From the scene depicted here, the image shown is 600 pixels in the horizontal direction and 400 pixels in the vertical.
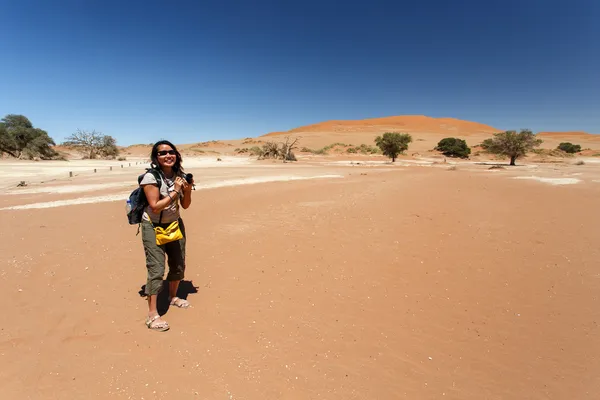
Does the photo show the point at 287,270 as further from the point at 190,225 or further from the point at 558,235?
the point at 558,235

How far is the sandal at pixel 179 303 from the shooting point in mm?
3648

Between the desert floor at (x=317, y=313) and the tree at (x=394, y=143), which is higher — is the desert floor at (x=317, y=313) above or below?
below

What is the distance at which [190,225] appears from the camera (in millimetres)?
7250

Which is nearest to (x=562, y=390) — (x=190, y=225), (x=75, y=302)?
(x=75, y=302)

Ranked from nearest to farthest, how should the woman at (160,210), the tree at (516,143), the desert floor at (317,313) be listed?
the desert floor at (317,313)
the woman at (160,210)
the tree at (516,143)

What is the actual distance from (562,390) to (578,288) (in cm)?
222

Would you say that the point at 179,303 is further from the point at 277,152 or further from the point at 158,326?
the point at 277,152

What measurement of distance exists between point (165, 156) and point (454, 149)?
4611cm

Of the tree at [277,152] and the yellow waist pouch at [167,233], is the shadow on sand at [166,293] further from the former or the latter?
the tree at [277,152]

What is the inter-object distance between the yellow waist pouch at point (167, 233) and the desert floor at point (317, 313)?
97 cm

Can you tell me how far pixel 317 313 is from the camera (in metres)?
3.56

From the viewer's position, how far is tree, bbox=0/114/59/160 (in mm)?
35031

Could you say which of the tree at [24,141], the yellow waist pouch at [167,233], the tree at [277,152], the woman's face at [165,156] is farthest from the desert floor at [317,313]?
the tree at [24,141]

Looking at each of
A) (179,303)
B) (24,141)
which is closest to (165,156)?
(179,303)
